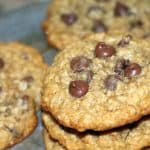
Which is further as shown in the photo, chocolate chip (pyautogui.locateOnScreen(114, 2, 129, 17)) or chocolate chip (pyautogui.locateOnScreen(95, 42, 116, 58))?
chocolate chip (pyautogui.locateOnScreen(114, 2, 129, 17))

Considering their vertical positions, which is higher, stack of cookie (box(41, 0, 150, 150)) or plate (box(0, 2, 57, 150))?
plate (box(0, 2, 57, 150))

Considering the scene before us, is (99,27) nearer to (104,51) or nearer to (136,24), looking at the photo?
(136,24)

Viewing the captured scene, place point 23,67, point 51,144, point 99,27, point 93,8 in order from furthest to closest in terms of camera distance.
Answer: point 93,8
point 99,27
point 23,67
point 51,144

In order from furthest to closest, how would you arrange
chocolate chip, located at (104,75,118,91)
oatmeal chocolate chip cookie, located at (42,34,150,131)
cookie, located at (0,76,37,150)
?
1. cookie, located at (0,76,37,150)
2. chocolate chip, located at (104,75,118,91)
3. oatmeal chocolate chip cookie, located at (42,34,150,131)

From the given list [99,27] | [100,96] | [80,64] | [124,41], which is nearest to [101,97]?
[100,96]

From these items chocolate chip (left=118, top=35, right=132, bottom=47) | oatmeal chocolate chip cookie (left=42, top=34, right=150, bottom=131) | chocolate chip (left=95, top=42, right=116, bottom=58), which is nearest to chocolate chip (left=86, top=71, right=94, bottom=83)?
oatmeal chocolate chip cookie (left=42, top=34, right=150, bottom=131)

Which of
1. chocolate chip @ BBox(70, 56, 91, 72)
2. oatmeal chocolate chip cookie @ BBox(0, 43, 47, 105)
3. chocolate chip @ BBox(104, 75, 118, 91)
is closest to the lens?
chocolate chip @ BBox(104, 75, 118, 91)

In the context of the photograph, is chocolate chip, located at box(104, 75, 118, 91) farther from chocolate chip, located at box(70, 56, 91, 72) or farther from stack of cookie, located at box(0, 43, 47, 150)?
stack of cookie, located at box(0, 43, 47, 150)

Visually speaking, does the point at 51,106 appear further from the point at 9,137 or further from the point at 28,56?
the point at 28,56
